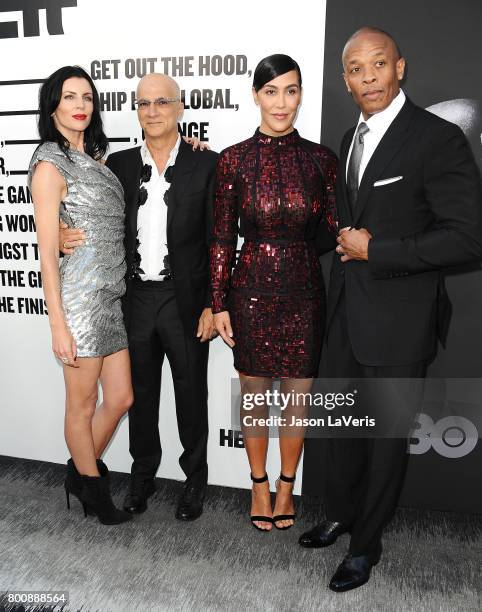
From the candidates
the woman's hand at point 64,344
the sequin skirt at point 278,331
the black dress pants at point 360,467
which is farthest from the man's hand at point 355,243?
the woman's hand at point 64,344

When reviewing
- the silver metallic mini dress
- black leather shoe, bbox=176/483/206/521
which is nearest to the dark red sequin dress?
the silver metallic mini dress

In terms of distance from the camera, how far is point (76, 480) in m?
2.76

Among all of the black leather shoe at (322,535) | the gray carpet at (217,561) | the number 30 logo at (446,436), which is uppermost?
the number 30 logo at (446,436)

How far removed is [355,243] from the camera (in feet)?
6.96

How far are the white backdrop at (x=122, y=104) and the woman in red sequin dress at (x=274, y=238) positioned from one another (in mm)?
479

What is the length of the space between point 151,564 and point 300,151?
1.94 meters

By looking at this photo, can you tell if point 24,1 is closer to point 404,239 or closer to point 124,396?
point 124,396

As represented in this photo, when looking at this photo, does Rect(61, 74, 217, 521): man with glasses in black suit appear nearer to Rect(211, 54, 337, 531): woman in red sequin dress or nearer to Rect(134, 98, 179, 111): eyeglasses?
Rect(134, 98, 179, 111): eyeglasses

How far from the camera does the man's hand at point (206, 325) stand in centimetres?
270

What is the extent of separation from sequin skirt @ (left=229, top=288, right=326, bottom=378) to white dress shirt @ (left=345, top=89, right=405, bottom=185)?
0.62 metres

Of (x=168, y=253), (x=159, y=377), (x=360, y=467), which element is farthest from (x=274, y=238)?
(x=360, y=467)

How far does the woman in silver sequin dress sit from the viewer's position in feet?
7.82

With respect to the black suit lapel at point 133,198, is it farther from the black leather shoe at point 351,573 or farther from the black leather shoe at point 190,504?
the black leather shoe at point 351,573

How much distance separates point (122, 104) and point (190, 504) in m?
2.16
